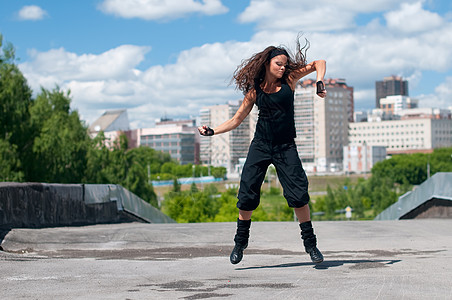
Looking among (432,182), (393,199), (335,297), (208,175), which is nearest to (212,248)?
(335,297)

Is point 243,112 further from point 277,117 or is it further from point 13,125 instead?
point 13,125

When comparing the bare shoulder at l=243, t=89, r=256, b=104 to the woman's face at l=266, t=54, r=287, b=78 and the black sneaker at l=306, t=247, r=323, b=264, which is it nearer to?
the woman's face at l=266, t=54, r=287, b=78

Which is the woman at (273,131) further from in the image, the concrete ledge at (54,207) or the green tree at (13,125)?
the green tree at (13,125)

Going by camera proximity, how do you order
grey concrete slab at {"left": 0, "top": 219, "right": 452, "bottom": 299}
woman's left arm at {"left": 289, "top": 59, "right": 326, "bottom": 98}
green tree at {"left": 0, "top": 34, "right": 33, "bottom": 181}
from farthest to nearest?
green tree at {"left": 0, "top": 34, "right": 33, "bottom": 181} < woman's left arm at {"left": 289, "top": 59, "right": 326, "bottom": 98} < grey concrete slab at {"left": 0, "top": 219, "right": 452, "bottom": 299}

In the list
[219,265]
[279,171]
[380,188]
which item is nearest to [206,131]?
[279,171]

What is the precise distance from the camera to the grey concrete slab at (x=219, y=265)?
451 centimetres

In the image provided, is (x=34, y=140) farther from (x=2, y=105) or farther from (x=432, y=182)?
(x=432, y=182)

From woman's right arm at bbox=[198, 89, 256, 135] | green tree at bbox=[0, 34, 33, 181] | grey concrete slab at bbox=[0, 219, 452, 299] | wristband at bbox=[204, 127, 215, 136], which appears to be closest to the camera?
grey concrete slab at bbox=[0, 219, 452, 299]

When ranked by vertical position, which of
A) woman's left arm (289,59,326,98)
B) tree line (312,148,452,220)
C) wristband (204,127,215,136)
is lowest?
tree line (312,148,452,220)

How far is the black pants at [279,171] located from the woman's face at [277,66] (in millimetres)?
593

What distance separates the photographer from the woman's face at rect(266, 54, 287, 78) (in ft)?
20.5

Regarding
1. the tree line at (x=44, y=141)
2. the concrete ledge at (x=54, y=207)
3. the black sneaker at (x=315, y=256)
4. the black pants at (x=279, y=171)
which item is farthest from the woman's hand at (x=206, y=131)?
the tree line at (x=44, y=141)

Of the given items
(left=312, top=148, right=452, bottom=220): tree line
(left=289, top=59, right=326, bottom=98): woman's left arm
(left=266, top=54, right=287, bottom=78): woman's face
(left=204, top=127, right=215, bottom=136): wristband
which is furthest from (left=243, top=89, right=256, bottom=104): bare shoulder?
(left=312, top=148, right=452, bottom=220): tree line

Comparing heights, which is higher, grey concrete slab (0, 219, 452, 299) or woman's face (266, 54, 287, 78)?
woman's face (266, 54, 287, 78)
